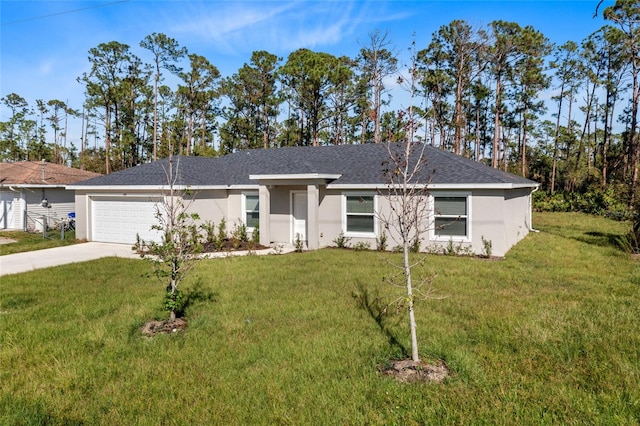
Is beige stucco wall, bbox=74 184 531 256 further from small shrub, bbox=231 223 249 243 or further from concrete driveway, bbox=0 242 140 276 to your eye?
concrete driveway, bbox=0 242 140 276

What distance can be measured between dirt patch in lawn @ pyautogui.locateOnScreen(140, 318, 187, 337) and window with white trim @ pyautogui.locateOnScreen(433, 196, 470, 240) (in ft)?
28.3

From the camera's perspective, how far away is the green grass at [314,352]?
3734mm

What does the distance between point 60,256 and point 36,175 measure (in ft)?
37.3

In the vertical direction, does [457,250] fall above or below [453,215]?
below

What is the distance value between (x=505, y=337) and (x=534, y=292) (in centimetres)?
290

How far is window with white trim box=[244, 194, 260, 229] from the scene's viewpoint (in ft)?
50.3

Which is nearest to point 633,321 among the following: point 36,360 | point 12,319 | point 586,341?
point 586,341

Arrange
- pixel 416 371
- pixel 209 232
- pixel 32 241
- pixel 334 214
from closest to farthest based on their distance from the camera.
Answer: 1. pixel 416 371
2. pixel 334 214
3. pixel 209 232
4. pixel 32 241

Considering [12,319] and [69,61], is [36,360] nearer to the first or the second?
[12,319]

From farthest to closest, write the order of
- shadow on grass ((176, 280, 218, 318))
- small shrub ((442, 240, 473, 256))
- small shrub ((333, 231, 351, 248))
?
small shrub ((333, 231, 351, 248)), small shrub ((442, 240, 473, 256)), shadow on grass ((176, 280, 218, 318))

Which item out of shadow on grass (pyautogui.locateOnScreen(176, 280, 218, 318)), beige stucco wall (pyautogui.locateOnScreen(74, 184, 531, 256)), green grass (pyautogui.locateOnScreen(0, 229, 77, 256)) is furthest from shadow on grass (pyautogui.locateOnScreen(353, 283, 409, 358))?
green grass (pyautogui.locateOnScreen(0, 229, 77, 256))

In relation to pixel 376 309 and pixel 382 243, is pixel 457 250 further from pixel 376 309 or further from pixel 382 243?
pixel 376 309

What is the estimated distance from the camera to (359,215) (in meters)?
13.5

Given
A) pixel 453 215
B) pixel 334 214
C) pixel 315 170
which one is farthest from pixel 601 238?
pixel 315 170
